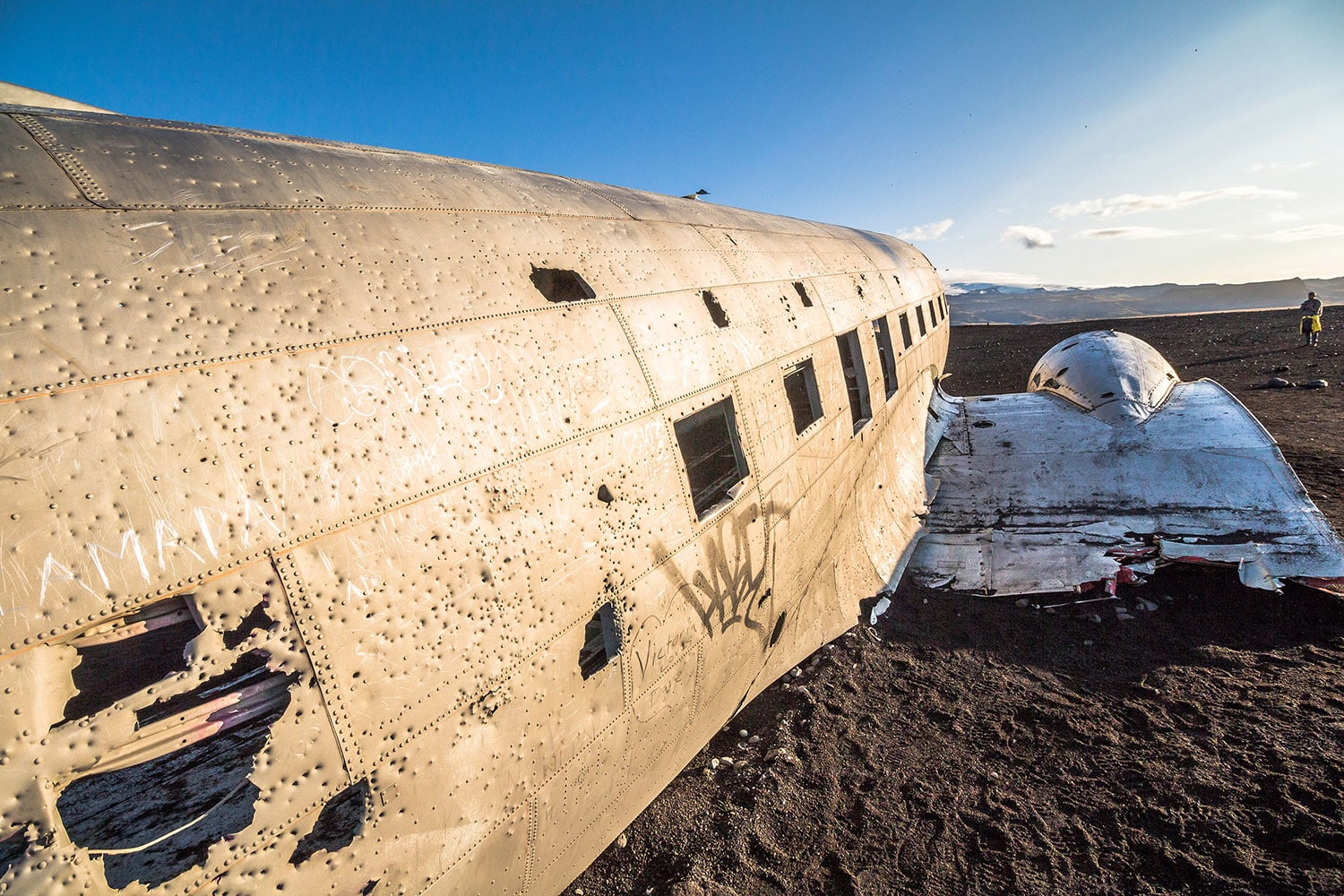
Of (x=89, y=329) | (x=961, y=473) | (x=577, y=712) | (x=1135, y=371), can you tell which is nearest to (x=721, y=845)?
(x=577, y=712)

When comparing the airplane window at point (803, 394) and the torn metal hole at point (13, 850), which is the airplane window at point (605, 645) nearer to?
the torn metal hole at point (13, 850)

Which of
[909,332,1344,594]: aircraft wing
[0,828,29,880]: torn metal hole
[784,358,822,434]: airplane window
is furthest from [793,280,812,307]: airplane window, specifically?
[0,828,29,880]: torn metal hole

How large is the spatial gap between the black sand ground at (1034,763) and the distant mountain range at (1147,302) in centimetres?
9873

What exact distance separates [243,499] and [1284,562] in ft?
38.9

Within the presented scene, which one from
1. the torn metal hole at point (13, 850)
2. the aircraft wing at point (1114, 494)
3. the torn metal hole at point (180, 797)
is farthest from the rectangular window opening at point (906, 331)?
the torn metal hole at point (13, 850)

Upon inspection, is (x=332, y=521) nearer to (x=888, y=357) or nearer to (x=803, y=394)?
(x=803, y=394)

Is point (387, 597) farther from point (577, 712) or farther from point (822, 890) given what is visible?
point (822, 890)

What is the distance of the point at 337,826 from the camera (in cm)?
Result: 273

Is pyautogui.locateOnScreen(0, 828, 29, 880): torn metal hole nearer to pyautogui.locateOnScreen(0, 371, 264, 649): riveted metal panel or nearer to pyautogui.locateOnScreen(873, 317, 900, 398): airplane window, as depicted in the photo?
pyautogui.locateOnScreen(0, 371, 264, 649): riveted metal panel

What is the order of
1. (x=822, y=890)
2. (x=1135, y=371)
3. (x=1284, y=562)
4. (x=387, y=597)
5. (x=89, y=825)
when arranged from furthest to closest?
(x=1135, y=371)
(x=1284, y=562)
(x=822, y=890)
(x=89, y=825)
(x=387, y=597)

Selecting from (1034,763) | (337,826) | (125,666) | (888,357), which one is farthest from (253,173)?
(888,357)

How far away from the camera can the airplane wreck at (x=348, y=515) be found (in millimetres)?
2146

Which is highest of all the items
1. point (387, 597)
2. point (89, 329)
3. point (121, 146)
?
point (121, 146)

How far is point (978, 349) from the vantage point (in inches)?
1437
